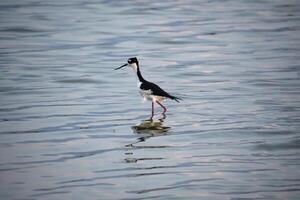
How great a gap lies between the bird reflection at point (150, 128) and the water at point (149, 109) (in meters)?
0.03

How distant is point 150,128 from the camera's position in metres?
16.6

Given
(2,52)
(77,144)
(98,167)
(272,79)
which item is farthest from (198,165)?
(2,52)

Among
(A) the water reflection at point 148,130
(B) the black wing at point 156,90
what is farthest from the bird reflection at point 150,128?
(B) the black wing at point 156,90

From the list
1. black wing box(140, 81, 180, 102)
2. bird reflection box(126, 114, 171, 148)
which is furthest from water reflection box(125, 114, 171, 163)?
black wing box(140, 81, 180, 102)

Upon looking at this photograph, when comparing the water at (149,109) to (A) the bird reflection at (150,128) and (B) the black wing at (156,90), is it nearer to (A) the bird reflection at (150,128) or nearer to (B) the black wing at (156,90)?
(A) the bird reflection at (150,128)

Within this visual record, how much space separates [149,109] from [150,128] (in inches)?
91.1

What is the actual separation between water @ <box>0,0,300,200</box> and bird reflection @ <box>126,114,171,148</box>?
0.09 ft

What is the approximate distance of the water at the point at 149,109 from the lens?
12.4m

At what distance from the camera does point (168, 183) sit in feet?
40.2

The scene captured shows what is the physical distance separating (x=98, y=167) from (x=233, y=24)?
74.6ft

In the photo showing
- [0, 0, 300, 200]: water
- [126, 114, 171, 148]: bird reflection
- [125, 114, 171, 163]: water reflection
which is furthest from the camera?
[126, 114, 171, 148]: bird reflection

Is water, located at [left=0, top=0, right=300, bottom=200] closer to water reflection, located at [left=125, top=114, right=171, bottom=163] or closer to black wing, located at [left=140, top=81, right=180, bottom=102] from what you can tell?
water reflection, located at [left=125, top=114, right=171, bottom=163]

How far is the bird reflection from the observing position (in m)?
15.9

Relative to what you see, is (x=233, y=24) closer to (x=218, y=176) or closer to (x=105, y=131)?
(x=105, y=131)
